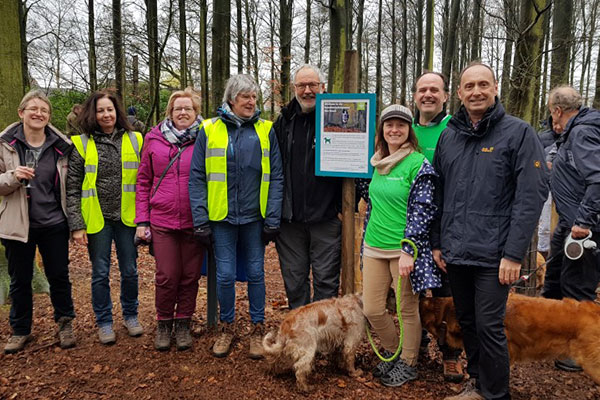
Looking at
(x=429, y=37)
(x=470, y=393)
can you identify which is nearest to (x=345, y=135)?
(x=470, y=393)

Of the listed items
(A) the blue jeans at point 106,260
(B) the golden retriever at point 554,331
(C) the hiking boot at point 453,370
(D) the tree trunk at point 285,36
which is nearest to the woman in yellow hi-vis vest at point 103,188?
(A) the blue jeans at point 106,260

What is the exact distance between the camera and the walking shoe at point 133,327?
4477mm

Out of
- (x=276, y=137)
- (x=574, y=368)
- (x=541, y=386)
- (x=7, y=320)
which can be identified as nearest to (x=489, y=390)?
(x=541, y=386)

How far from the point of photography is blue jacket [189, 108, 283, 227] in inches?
156

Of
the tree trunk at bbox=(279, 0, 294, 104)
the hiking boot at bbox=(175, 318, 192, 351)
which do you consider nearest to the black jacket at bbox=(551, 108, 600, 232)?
the hiking boot at bbox=(175, 318, 192, 351)

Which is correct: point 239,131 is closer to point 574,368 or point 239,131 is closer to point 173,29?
point 574,368

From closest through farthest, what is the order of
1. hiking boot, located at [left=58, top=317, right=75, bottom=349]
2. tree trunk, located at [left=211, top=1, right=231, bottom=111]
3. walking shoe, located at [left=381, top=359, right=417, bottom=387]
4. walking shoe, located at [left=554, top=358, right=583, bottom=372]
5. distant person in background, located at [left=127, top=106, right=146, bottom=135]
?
walking shoe, located at [left=381, top=359, right=417, bottom=387]
walking shoe, located at [left=554, top=358, right=583, bottom=372]
hiking boot, located at [left=58, top=317, right=75, bottom=349]
distant person in background, located at [left=127, top=106, right=146, bottom=135]
tree trunk, located at [left=211, top=1, right=231, bottom=111]

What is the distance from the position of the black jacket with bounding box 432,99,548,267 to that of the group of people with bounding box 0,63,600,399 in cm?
17

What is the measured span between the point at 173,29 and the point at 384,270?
15447mm

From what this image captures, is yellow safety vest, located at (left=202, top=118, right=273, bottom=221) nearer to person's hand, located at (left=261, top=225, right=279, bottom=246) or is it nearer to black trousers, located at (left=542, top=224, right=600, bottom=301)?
person's hand, located at (left=261, top=225, right=279, bottom=246)

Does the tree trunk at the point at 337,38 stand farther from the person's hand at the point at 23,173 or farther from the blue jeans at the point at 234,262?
the person's hand at the point at 23,173

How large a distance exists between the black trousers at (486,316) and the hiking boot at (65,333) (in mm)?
3699

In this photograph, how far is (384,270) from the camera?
3.58 metres

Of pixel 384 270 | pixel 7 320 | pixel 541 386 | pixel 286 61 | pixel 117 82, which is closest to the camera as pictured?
pixel 384 270
